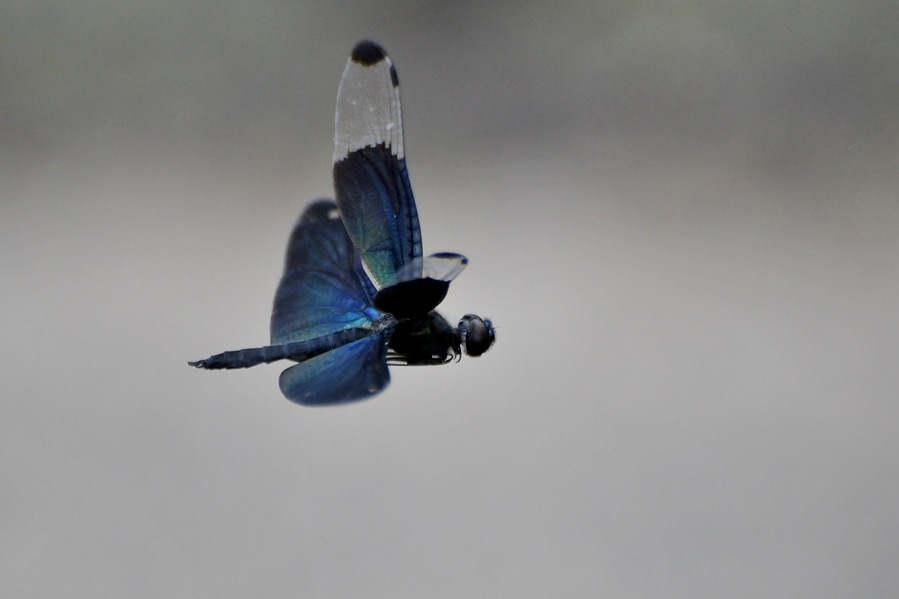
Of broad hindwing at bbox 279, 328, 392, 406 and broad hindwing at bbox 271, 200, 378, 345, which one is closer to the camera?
broad hindwing at bbox 279, 328, 392, 406

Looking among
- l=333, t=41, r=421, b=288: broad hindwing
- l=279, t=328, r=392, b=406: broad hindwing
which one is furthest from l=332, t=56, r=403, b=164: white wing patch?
l=279, t=328, r=392, b=406: broad hindwing

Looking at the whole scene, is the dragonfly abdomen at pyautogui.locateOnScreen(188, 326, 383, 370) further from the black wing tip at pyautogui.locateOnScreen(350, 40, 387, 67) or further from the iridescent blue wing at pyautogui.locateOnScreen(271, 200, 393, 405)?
the black wing tip at pyautogui.locateOnScreen(350, 40, 387, 67)

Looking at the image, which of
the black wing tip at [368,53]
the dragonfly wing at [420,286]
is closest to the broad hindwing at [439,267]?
the dragonfly wing at [420,286]

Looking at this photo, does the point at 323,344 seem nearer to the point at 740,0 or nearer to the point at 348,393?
the point at 348,393

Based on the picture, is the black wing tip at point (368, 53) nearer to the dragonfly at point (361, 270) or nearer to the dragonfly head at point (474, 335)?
the dragonfly at point (361, 270)

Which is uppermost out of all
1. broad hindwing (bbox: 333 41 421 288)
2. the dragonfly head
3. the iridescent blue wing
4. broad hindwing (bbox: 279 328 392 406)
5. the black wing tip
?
the black wing tip

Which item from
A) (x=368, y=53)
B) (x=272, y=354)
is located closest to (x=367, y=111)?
(x=368, y=53)
